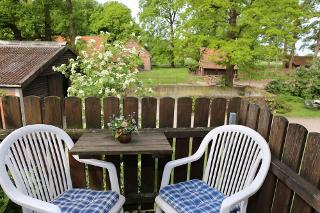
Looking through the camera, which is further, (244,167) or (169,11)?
(169,11)

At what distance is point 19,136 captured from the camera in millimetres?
1821

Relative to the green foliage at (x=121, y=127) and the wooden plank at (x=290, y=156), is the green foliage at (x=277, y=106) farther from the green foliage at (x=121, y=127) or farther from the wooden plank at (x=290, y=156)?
the green foliage at (x=121, y=127)

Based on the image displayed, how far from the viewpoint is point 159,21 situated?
20.1m

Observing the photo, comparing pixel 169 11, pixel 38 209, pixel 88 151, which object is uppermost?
pixel 169 11

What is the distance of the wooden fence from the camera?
171cm

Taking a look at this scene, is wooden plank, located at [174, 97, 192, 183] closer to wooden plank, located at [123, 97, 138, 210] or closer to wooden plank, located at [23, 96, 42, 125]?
wooden plank, located at [123, 97, 138, 210]

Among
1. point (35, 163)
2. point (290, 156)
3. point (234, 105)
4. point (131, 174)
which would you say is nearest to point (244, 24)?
point (234, 105)

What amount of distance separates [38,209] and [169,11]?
21263mm

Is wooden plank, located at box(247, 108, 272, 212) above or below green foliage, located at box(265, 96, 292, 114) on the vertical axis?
above

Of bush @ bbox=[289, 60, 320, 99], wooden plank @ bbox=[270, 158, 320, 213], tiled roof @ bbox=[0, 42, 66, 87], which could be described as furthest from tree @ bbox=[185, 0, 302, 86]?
wooden plank @ bbox=[270, 158, 320, 213]

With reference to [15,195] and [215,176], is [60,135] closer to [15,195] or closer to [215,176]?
[15,195]

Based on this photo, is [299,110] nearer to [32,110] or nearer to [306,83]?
[306,83]

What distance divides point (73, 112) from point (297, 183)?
189 centimetres

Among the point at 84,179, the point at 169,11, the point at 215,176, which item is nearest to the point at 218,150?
the point at 215,176
